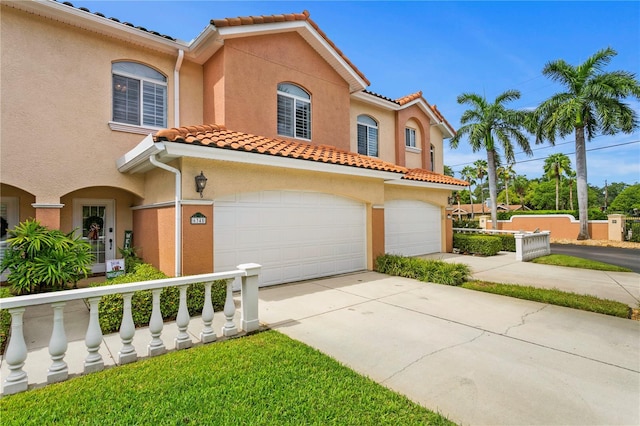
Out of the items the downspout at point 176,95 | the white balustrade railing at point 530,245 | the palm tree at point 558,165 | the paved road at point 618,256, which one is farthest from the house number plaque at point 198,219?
the palm tree at point 558,165

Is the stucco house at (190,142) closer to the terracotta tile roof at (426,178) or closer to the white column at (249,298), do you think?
the white column at (249,298)

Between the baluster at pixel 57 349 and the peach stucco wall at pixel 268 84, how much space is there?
Result: 6689 millimetres

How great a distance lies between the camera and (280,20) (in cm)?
1045

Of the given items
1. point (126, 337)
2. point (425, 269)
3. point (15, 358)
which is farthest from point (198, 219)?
point (425, 269)

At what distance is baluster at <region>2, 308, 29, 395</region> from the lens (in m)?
3.59

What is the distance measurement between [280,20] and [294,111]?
116 inches

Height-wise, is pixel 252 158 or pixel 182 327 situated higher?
pixel 252 158

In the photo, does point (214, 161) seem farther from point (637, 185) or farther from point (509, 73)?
point (637, 185)

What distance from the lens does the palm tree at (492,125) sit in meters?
21.9

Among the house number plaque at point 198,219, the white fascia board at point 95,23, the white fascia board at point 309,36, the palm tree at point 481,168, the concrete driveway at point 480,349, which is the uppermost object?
the palm tree at point 481,168

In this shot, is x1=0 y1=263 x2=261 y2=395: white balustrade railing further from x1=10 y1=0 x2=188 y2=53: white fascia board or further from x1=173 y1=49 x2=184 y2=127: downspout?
x1=10 y1=0 x2=188 y2=53: white fascia board

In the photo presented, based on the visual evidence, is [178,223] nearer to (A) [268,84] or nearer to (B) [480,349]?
(A) [268,84]

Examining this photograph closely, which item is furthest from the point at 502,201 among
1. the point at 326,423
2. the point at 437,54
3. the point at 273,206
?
the point at 326,423

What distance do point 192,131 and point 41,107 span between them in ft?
14.4
